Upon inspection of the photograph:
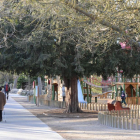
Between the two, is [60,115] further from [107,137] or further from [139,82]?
[139,82]

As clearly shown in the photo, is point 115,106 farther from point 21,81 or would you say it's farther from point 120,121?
point 21,81

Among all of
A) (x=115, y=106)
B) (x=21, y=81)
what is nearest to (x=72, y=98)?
(x=115, y=106)

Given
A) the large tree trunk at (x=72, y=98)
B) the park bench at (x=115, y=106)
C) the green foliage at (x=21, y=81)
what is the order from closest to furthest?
the park bench at (x=115, y=106)
the large tree trunk at (x=72, y=98)
the green foliage at (x=21, y=81)

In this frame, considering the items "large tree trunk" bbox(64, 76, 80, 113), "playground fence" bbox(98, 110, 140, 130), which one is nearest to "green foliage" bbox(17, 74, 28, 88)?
"large tree trunk" bbox(64, 76, 80, 113)

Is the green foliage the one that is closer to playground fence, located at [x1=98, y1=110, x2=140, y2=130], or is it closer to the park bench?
the park bench

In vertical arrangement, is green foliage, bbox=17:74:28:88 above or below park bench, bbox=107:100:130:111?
above

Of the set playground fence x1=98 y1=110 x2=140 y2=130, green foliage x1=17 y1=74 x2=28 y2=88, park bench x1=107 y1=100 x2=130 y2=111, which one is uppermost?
green foliage x1=17 y1=74 x2=28 y2=88

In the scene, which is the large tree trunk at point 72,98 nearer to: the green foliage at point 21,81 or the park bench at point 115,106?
the park bench at point 115,106

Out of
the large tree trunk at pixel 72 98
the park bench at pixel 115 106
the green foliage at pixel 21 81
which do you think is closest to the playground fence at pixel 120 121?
the park bench at pixel 115 106

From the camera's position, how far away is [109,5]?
349 inches

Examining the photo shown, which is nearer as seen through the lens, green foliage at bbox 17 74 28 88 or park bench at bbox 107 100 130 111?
park bench at bbox 107 100 130 111

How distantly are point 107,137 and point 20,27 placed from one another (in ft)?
27.4

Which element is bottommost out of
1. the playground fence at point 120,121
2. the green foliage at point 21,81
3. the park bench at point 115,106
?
the playground fence at point 120,121

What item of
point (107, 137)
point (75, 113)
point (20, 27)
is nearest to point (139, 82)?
point (75, 113)
